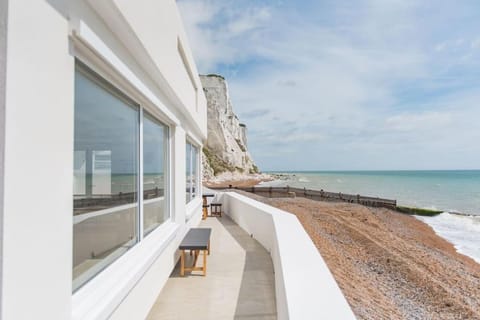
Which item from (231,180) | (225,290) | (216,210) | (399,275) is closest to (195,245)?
(225,290)

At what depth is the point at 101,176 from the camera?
225 cm

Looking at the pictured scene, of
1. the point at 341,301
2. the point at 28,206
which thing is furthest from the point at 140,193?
the point at 341,301

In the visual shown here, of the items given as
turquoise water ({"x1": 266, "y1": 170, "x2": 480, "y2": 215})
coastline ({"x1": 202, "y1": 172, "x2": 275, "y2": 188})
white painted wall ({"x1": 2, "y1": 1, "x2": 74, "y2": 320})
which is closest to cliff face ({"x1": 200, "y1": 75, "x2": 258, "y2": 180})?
coastline ({"x1": 202, "y1": 172, "x2": 275, "y2": 188})

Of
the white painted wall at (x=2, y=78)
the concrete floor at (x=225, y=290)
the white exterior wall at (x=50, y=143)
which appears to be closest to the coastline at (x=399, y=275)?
the concrete floor at (x=225, y=290)

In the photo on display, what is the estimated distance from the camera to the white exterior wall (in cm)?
111

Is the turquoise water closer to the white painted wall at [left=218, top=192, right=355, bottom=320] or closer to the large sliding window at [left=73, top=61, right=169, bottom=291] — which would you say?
the white painted wall at [left=218, top=192, right=355, bottom=320]

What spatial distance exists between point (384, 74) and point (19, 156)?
856 inches

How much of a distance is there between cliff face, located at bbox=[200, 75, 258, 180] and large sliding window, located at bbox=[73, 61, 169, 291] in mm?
34903

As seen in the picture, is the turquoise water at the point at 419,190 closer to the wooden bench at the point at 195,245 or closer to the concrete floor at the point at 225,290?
the concrete floor at the point at 225,290

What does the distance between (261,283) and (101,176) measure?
102 inches

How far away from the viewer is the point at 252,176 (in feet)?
172

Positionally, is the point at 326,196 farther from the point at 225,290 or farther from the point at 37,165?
the point at 37,165

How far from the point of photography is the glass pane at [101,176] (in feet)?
5.97

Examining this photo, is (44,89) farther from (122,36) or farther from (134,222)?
(134,222)
